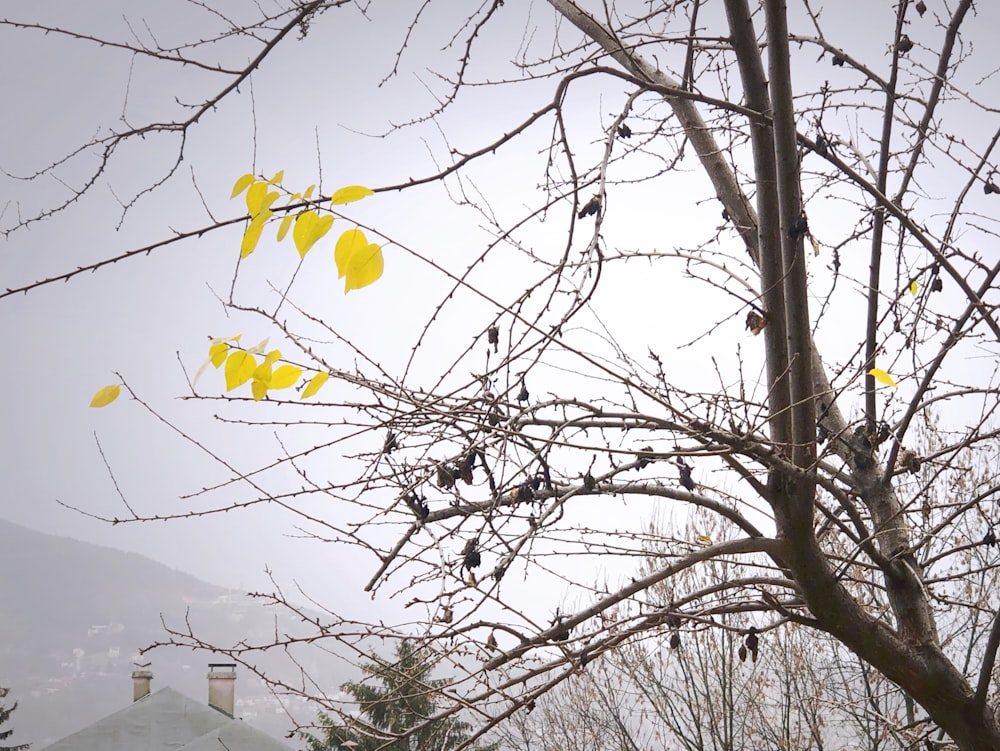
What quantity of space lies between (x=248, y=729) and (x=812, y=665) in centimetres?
432

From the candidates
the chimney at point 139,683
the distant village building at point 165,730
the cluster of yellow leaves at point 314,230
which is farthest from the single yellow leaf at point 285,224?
the chimney at point 139,683

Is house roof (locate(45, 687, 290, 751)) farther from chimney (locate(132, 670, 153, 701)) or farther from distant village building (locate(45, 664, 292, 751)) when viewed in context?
chimney (locate(132, 670, 153, 701))

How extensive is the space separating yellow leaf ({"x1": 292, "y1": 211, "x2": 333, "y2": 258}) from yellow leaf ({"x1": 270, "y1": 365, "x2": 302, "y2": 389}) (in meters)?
0.16

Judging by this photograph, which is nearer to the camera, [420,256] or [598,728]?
[420,256]

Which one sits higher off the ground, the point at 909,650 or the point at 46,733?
the point at 46,733

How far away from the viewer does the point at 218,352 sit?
94 cm

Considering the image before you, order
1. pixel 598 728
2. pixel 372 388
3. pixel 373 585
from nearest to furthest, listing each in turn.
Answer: pixel 372 388 < pixel 373 585 < pixel 598 728

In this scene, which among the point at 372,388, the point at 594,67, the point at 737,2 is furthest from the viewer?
the point at 737,2

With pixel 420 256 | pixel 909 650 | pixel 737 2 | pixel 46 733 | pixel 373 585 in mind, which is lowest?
pixel 909 650

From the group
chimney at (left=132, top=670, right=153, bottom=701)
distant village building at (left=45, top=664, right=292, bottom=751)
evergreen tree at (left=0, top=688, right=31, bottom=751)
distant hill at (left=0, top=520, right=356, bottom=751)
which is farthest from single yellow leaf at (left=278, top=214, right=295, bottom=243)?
evergreen tree at (left=0, top=688, right=31, bottom=751)

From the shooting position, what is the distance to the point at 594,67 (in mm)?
1167

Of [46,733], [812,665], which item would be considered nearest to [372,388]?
[812,665]

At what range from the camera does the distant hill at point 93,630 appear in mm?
7672

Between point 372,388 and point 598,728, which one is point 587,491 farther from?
point 598,728
